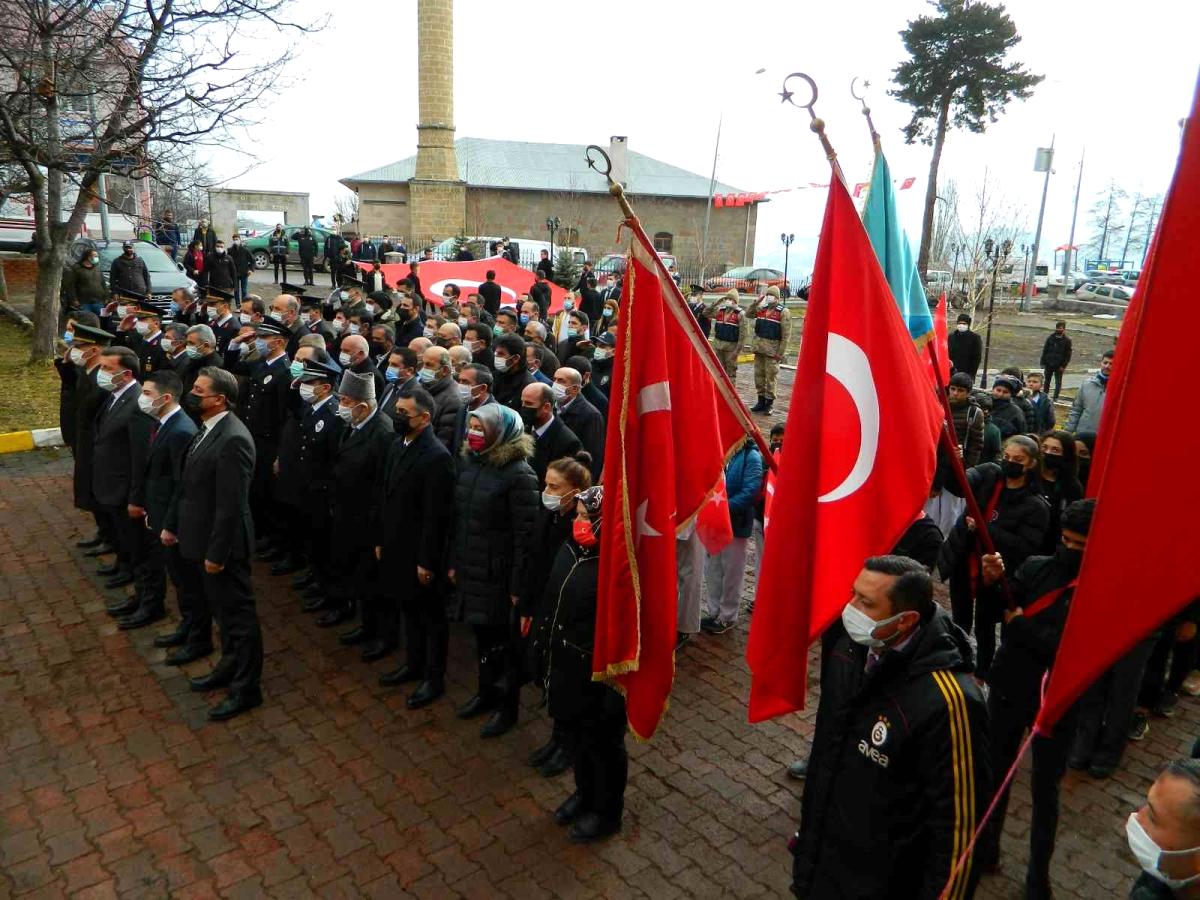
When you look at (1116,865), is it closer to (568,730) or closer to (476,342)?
(568,730)

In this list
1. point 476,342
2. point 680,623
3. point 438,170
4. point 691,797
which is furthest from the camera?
point 438,170

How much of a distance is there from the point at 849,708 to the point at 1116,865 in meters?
2.53

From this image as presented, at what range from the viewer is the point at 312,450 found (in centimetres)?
673

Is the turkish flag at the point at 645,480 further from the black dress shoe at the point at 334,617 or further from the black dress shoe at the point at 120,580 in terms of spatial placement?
the black dress shoe at the point at 120,580

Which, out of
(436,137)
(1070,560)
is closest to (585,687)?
(1070,560)

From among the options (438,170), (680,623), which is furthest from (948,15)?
(680,623)

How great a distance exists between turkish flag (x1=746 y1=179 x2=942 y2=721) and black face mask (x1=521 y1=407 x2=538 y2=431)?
2824 mm

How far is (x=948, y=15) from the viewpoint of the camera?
28.9m

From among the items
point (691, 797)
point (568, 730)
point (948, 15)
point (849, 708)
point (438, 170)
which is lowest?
point (691, 797)

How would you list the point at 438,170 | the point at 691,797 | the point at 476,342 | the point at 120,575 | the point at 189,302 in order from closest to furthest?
the point at 691,797
the point at 120,575
the point at 476,342
the point at 189,302
the point at 438,170

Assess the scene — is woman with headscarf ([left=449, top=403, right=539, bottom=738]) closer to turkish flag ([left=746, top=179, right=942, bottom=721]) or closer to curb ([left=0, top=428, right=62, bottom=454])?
turkish flag ([left=746, top=179, right=942, bottom=721])

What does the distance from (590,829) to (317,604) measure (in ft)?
11.9

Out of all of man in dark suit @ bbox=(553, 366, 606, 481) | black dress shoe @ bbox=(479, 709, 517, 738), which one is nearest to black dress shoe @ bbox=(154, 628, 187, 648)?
black dress shoe @ bbox=(479, 709, 517, 738)

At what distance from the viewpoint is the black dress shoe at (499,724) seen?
540cm
